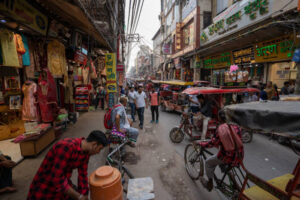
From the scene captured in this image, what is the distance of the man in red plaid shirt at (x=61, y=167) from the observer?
5.87 feet

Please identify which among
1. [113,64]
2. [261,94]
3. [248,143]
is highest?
[113,64]

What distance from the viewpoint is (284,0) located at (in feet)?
22.5

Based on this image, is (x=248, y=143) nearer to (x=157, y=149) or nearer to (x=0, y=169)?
(x=157, y=149)

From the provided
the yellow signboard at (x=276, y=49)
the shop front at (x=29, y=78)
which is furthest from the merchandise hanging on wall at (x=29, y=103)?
the yellow signboard at (x=276, y=49)

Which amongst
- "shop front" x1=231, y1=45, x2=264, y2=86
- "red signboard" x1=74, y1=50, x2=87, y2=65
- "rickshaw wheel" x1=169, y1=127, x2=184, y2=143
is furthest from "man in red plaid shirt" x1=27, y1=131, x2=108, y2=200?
"shop front" x1=231, y1=45, x2=264, y2=86

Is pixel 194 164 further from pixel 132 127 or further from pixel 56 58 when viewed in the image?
pixel 56 58

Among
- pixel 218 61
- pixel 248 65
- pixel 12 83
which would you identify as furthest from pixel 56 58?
pixel 218 61

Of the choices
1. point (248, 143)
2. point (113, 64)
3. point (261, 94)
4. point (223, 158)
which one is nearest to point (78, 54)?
point (113, 64)

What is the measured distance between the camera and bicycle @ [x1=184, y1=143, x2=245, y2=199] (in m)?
2.74

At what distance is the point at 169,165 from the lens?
172 inches

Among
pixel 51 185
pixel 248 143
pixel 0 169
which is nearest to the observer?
pixel 51 185

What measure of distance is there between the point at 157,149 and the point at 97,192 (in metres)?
3.77

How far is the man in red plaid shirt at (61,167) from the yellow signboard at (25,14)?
141 inches

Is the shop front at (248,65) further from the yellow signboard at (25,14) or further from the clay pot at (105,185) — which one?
Result: the yellow signboard at (25,14)
